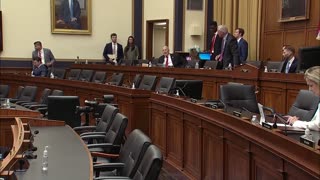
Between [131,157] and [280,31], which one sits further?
[280,31]

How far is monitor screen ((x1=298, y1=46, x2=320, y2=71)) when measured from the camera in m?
6.27

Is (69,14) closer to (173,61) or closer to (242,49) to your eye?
(173,61)

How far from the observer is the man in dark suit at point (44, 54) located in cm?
1242

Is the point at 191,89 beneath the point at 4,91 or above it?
above

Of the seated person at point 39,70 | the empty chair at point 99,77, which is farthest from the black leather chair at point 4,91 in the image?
the empty chair at point 99,77

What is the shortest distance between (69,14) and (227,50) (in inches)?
243

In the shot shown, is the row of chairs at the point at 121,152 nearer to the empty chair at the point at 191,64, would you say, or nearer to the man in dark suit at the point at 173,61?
the empty chair at the point at 191,64

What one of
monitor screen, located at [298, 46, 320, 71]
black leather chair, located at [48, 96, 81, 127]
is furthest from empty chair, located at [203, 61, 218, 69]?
black leather chair, located at [48, 96, 81, 127]

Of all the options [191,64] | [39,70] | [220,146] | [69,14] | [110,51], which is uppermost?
[69,14]

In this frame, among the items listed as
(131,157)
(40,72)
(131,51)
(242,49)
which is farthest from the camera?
(131,51)

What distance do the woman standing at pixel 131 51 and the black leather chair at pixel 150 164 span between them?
1052 cm

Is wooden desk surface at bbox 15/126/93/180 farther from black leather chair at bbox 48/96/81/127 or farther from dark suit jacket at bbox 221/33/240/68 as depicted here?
dark suit jacket at bbox 221/33/240/68

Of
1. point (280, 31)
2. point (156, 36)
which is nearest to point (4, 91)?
point (280, 31)

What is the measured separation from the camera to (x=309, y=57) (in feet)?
20.9
